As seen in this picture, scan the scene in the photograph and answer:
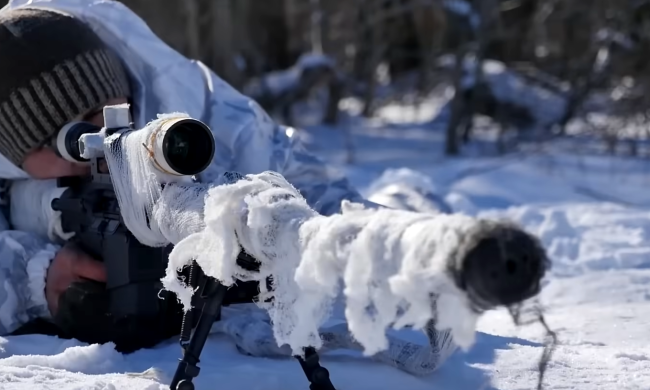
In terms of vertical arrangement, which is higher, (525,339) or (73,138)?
(73,138)

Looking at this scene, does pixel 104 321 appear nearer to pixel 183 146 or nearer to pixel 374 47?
pixel 183 146

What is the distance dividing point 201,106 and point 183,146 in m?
0.90

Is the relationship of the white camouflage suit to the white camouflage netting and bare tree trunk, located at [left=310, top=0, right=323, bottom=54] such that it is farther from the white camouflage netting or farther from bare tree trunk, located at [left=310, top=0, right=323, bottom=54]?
bare tree trunk, located at [left=310, top=0, right=323, bottom=54]

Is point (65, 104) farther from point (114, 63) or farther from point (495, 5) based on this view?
point (495, 5)

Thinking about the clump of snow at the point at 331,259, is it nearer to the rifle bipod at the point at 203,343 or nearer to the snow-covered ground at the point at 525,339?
the rifle bipod at the point at 203,343

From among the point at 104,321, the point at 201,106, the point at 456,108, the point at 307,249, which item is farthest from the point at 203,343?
the point at 456,108

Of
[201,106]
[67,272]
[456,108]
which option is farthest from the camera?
[456,108]

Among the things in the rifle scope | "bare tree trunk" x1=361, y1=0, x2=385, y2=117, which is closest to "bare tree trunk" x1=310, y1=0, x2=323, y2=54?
"bare tree trunk" x1=361, y1=0, x2=385, y2=117

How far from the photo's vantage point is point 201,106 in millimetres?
2166

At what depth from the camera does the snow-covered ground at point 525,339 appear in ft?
4.65

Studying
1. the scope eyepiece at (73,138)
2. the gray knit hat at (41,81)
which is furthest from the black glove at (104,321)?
the gray knit hat at (41,81)

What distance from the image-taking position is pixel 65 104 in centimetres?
188

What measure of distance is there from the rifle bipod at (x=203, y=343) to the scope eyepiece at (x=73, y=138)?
1.74ft

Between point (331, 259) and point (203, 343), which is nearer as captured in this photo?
point (331, 259)
